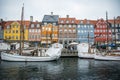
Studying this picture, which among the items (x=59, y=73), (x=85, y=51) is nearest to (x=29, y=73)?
(x=59, y=73)

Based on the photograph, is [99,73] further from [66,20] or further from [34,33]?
[66,20]

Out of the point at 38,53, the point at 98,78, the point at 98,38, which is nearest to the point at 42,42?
the point at 98,38

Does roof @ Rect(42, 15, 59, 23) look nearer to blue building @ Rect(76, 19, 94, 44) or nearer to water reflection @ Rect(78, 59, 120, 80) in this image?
blue building @ Rect(76, 19, 94, 44)

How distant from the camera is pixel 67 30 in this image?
8031cm

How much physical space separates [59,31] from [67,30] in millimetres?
3231

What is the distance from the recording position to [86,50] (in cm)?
5694

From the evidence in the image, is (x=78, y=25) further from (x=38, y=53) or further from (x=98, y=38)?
(x=38, y=53)

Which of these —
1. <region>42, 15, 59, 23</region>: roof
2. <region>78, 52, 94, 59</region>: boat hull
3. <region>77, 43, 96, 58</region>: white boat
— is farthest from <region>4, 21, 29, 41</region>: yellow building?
<region>78, 52, 94, 59</region>: boat hull

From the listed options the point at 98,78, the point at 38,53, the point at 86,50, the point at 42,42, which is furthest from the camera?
the point at 42,42

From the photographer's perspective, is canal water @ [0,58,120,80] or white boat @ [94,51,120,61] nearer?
canal water @ [0,58,120,80]

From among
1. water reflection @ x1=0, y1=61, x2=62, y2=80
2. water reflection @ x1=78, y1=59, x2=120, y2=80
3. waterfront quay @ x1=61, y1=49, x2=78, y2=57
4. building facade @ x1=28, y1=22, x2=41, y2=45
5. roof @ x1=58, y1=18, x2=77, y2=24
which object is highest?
roof @ x1=58, y1=18, x2=77, y2=24

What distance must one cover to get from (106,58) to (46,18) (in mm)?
38032

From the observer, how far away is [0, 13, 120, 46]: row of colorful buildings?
7906 centimetres

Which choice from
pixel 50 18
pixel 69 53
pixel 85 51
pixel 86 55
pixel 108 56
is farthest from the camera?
pixel 50 18
